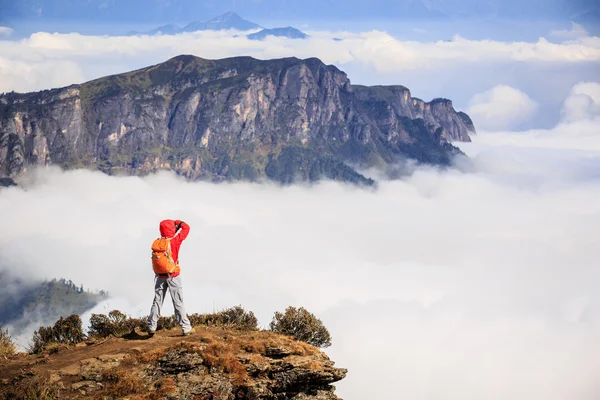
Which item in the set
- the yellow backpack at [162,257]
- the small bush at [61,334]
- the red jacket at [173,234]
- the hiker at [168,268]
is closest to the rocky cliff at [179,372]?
the hiker at [168,268]

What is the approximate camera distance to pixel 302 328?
107 feet

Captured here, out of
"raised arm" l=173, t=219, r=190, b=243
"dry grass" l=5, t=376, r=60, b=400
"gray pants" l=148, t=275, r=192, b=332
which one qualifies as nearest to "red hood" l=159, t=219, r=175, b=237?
"raised arm" l=173, t=219, r=190, b=243

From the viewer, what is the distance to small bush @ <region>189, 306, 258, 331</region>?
32.9 m

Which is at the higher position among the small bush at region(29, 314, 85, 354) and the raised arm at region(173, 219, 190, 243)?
the raised arm at region(173, 219, 190, 243)

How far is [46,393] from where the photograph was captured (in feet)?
72.5

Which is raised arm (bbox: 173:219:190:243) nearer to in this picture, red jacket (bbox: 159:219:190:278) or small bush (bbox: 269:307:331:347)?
red jacket (bbox: 159:219:190:278)

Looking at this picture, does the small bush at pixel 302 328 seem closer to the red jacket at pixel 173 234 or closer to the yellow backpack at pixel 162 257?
the red jacket at pixel 173 234

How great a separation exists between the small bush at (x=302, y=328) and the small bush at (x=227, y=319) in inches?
49.5

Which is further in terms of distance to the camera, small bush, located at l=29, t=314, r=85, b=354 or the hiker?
small bush, located at l=29, t=314, r=85, b=354

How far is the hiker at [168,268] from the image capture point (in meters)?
26.5

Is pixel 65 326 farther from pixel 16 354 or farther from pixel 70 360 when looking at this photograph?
pixel 70 360

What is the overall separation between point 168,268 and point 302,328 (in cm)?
907

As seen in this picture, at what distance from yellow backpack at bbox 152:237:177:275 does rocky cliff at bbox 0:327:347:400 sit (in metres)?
2.98

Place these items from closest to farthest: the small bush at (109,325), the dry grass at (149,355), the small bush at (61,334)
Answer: the dry grass at (149,355), the small bush at (109,325), the small bush at (61,334)
